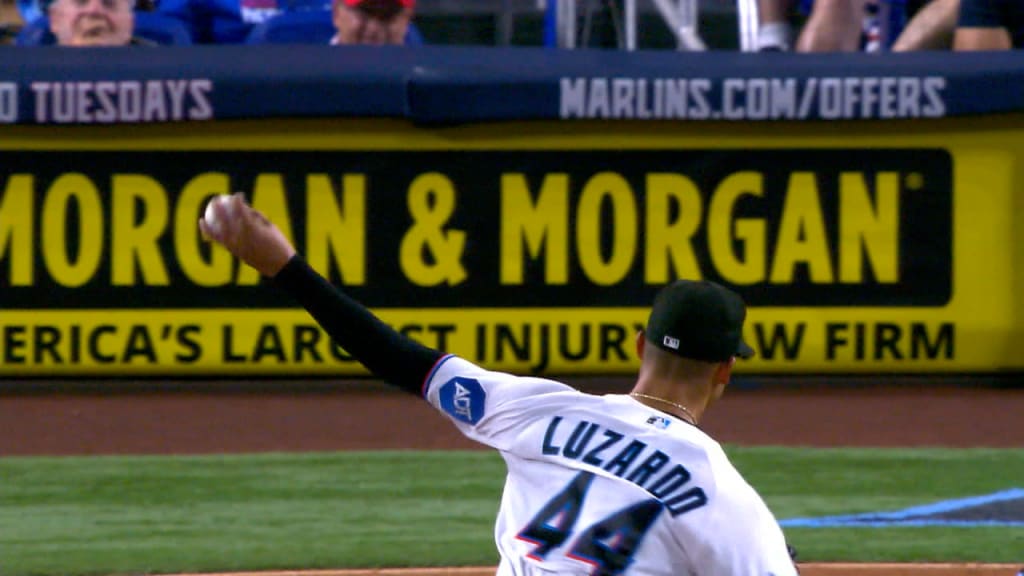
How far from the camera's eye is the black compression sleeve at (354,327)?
3.51 metres

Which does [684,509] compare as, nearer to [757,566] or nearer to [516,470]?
[757,566]

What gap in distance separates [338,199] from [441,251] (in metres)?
0.59

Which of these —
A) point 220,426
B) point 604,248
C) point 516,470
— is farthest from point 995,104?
point 516,470

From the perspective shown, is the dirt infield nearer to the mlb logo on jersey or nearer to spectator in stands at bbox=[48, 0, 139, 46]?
spectator in stands at bbox=[48, 0, 139, 46]

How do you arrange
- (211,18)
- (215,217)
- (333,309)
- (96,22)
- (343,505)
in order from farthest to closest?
(211,18) → (96,22) → (343,505) → (333,309) → (215,217)

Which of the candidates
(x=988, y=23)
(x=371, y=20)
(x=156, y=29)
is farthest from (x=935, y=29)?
(x=156, y=29)

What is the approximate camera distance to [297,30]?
10734 mm

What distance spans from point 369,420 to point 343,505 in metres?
1.81

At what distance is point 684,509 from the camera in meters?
3.22

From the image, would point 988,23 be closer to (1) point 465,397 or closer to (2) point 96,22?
(2) point 96,22

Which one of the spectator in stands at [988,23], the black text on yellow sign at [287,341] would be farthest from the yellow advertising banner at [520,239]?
the spectator in stands at [988,23]

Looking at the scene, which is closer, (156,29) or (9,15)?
(156,29)

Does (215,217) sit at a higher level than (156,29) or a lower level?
higher

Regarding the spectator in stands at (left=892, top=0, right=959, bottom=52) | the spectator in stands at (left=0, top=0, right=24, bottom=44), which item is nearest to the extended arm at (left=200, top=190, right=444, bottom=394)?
the spectator in stands at (left=892, top=0, right=959, bottom=52)
